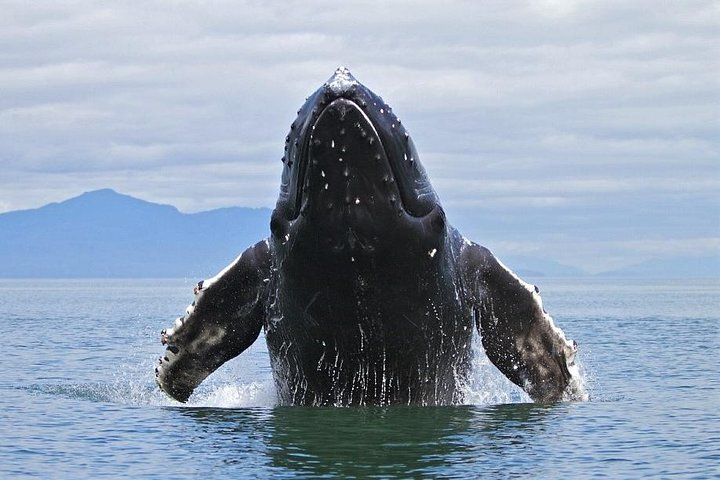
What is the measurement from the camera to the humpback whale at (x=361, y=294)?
11961 mm

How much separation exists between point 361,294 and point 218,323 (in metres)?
2.68

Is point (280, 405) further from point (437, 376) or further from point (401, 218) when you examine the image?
point (401, 218)

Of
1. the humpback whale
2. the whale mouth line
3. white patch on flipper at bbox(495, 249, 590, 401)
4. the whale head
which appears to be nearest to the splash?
the humpback whale

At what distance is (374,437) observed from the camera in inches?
496

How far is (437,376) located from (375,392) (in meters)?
0.80

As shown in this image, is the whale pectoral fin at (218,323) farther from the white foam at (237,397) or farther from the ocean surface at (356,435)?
the white foam at (237,397)

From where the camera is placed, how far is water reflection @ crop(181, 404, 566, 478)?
11.3m

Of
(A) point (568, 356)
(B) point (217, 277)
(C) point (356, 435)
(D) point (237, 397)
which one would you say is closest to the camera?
(C) point (356, 435)

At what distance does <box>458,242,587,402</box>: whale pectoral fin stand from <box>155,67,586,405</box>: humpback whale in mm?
15

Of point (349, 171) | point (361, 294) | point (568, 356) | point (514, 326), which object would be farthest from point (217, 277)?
point (568, 356)

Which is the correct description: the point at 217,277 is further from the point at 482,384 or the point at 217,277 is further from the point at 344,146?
the point at 482,384

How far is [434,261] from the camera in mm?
12922

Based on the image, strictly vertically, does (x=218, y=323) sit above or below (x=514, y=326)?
above

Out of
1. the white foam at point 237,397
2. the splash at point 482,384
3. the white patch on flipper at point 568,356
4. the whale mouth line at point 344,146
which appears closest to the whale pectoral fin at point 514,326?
the white patch on flipper at point 568,356
